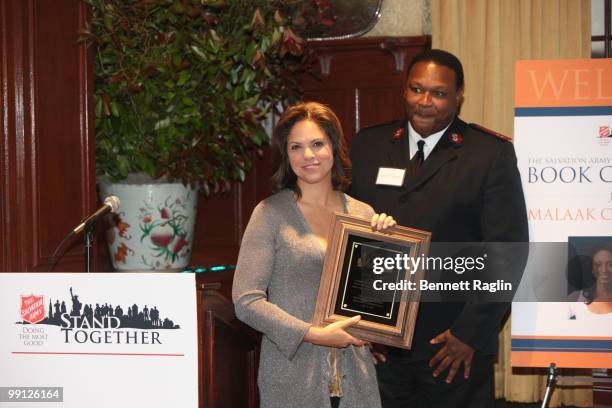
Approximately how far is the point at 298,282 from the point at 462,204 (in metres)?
0.70

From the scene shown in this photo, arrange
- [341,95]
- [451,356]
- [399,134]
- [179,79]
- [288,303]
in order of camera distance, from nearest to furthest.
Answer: [288,303] → [451,356] → [399,134] → [179,79] → [341,95]

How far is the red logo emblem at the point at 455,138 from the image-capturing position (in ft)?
8.64

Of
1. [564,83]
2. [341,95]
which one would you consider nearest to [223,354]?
[564,83]

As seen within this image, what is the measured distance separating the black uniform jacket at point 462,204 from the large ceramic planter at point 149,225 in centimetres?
102

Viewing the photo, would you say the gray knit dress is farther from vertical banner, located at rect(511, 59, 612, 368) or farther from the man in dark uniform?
vertical banner, located at rect(511, 59, 612, 368)

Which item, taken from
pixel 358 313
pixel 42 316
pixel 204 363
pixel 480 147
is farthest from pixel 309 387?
pixel 480 147

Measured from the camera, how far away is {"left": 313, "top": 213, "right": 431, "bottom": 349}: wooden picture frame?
2.18 metres

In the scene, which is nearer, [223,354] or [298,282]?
[298,282]

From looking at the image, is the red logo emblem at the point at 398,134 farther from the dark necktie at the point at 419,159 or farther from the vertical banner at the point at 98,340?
the vertical banner at the point at 98,340

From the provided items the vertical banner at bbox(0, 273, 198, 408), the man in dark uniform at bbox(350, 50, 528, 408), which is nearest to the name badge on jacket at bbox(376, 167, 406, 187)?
the man in dark uniform at bbox(350, 50, 528, 408)

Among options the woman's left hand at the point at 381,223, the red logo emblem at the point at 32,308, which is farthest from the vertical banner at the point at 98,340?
the woman's left hand at the point at 381,223

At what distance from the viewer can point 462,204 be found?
255 centimetres

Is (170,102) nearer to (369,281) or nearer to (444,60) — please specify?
(444,60)

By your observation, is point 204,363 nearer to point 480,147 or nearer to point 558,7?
point 480,147
